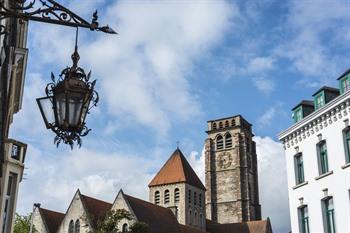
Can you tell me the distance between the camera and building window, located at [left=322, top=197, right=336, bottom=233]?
18194 mm

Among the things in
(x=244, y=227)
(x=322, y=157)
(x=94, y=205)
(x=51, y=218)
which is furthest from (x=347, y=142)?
(x=244, y=227)

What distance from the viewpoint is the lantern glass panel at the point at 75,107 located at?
5410 mm

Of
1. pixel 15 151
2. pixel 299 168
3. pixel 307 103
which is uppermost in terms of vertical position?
pixel 307 103

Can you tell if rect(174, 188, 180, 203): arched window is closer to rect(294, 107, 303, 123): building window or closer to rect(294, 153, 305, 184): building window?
rect(294, 107, 303, 123): building window

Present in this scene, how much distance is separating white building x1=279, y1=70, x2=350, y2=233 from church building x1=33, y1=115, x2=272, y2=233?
3167cm

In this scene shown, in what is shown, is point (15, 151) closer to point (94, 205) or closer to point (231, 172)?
point (94, 205)

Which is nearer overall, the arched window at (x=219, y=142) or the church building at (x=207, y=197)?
the church building at (x=207, y=197)

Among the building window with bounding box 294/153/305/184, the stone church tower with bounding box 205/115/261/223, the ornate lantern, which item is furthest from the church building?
the ornate lantern

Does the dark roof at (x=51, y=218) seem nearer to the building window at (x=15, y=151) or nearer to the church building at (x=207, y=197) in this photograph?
the church building at (x=207, y=197)

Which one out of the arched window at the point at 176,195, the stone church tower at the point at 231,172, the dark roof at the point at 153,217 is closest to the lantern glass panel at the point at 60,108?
the dark roof at the point at 153,217

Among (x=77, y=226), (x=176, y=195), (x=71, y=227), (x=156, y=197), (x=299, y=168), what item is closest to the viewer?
(x=299, y=168)

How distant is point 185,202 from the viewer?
65.9m

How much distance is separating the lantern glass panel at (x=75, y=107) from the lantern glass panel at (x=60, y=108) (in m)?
0.06

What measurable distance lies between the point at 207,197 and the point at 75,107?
71666 mm
